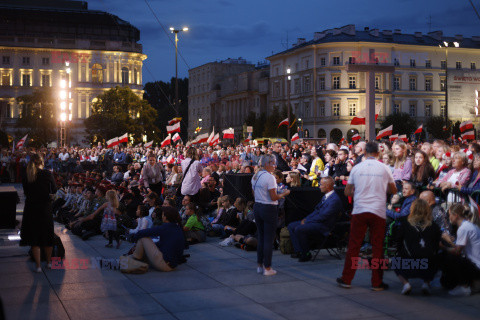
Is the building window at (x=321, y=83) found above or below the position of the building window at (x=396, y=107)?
above

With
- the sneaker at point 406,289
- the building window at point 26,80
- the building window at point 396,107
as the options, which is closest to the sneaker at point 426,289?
the sneaker at point 406,289

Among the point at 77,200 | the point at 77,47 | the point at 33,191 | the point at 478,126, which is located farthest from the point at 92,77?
the point at 33,191

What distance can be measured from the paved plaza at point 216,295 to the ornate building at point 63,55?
95076mm

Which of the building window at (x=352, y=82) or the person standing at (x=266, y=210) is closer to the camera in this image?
the person standing at (x=266, y=210)

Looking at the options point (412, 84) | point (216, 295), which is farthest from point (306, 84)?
point (216, 295)

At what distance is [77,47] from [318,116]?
143 ft

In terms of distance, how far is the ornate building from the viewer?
10300 centimetres

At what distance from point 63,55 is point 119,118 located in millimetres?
32517

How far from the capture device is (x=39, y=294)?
8.22 metres

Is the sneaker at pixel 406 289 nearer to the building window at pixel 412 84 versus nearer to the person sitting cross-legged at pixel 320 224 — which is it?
the person sitting cross-legged at pixel 320 224

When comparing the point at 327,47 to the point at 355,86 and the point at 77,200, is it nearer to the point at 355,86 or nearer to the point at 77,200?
the point at 355,86

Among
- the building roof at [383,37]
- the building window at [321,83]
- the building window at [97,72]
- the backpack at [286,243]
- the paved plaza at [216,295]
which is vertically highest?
the building roof at [383,37]

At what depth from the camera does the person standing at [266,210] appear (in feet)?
30.8

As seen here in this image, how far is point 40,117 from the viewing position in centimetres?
8025
